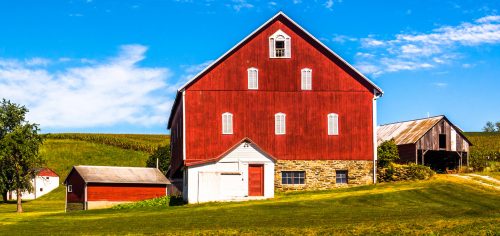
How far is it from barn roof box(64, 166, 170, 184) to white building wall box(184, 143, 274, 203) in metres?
9.57

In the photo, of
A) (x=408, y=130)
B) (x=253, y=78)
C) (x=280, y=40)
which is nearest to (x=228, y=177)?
(x=253, y=78)

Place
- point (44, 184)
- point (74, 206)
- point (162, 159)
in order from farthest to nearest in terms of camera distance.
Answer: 1. point (44, 184)
2. point (162, 159)
3. point (74, 206)

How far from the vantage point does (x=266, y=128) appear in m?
52.1

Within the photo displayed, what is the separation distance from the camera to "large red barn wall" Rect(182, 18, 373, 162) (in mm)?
51719

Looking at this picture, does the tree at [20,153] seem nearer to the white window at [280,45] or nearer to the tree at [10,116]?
the tree at [10,116]

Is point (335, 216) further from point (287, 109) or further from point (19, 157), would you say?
point (19, 157)

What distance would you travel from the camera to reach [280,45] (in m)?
52.9

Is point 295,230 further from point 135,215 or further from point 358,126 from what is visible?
point 358,126

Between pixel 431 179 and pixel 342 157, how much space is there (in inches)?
238

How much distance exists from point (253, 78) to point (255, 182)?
24.6 ft

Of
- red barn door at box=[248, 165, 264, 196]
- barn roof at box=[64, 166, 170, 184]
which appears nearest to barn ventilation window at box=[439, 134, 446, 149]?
red barn door at box=[248, 165, 264, 196]

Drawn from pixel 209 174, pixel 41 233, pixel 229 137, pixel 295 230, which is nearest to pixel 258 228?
pixel 295 230

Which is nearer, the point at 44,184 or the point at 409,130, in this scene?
the point at 409,130

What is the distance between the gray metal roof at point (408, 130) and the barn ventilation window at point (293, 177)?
10568 millimetres
